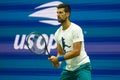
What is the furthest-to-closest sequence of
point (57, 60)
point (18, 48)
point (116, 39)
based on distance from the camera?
1. point (18, 48)
2. point (116, 39)
3. point (57, 60)

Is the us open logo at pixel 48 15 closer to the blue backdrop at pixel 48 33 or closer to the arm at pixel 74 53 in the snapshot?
the blue backdrop at pixel 48 33

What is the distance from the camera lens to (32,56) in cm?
835

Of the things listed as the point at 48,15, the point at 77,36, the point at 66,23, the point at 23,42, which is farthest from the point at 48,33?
the point at 77,36

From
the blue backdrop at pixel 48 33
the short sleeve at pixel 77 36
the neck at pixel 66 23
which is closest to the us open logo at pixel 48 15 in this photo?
the blue backdrop at pixel 48 33

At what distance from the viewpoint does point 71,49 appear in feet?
21.6

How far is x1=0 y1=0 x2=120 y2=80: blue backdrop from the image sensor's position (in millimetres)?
7922

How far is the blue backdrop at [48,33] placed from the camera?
7922 millimetres

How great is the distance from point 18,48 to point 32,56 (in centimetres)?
31

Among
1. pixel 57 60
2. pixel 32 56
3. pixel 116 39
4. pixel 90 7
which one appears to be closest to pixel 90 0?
pixel 90 7

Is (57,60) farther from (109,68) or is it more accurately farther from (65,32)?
(109,68)

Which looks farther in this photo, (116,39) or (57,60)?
(116,39)

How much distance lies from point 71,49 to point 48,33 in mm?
1707

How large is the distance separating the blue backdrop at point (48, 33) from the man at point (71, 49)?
1385 mm

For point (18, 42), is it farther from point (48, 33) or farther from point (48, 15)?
point (48, 15)
